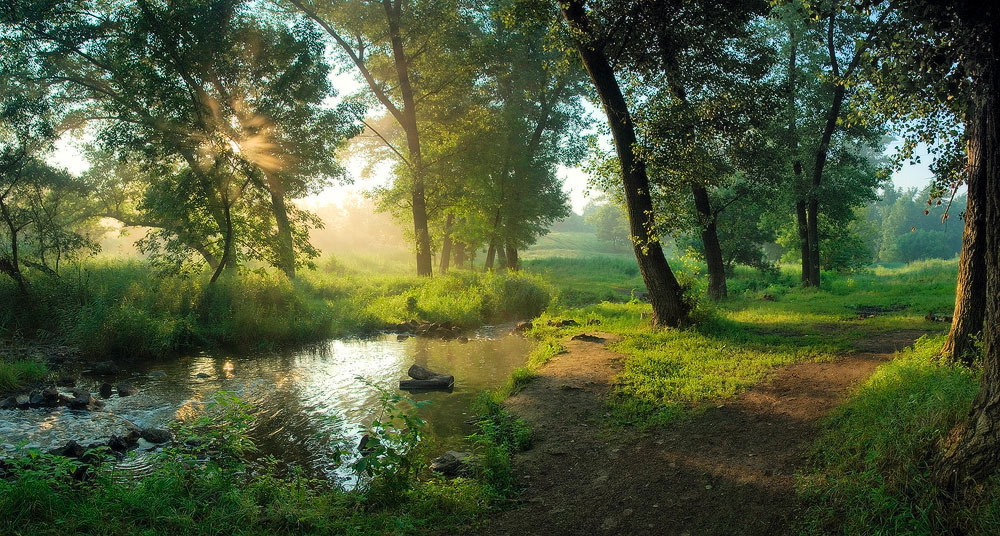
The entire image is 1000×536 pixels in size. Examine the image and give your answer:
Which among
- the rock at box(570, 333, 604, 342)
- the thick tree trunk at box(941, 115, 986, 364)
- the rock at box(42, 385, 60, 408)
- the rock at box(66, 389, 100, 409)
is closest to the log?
the rock at box(570, 333, 604, 342)

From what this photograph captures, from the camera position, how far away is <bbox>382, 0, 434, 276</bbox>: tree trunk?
22.5 m

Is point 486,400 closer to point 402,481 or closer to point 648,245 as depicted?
point 402,481

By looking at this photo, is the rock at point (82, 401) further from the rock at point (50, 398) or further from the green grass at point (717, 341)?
the green grass at point (717, 341)

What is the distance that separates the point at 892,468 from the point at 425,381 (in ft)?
23.1

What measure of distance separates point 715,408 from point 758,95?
8.94 m

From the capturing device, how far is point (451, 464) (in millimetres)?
5914

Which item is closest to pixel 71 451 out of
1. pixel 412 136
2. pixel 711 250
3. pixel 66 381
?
pixel 66 381

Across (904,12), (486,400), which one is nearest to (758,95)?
(904,12)

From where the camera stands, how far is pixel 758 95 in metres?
12.6

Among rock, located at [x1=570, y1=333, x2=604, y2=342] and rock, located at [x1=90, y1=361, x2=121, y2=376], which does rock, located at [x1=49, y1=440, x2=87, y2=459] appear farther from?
rock, located at [x1=570, y1=333, x2=604, y2=342]

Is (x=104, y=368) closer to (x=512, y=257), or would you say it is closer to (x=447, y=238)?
(x=512, y=257)

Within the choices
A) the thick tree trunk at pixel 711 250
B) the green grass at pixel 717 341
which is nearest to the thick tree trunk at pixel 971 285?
the green grass at pixel 717 341

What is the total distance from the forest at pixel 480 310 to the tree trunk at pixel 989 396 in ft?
0.08

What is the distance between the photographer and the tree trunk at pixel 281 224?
56.3 ft
